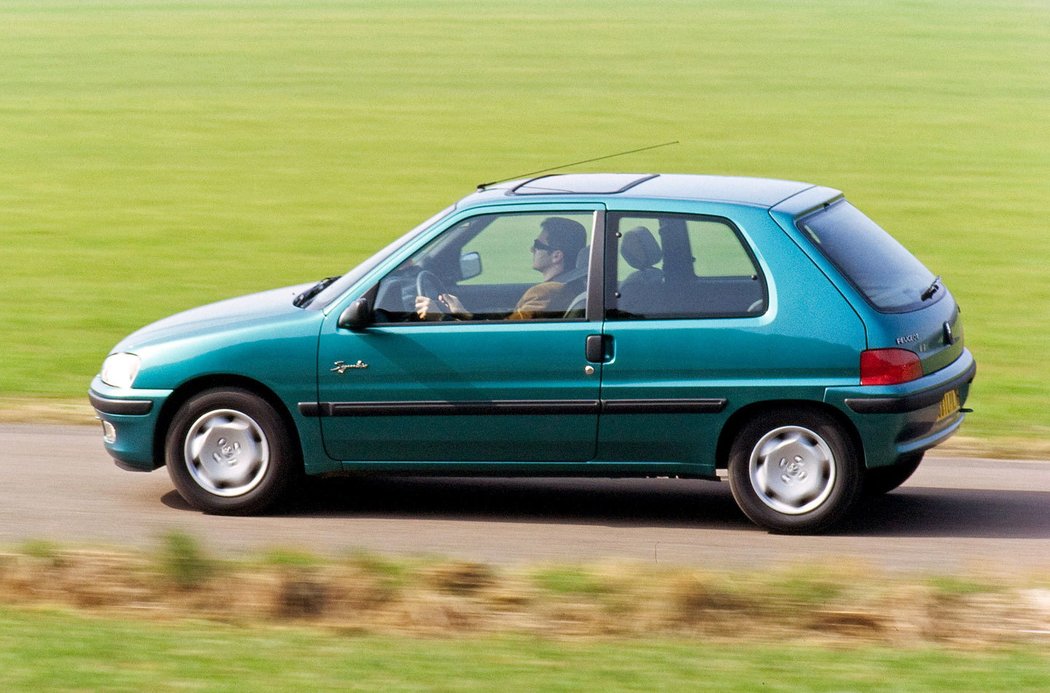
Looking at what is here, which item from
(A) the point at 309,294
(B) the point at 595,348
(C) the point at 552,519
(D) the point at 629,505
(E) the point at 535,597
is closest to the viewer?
(E) the point at 535,597

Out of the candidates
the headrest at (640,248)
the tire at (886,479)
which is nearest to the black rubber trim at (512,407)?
the headrest at (640,248)

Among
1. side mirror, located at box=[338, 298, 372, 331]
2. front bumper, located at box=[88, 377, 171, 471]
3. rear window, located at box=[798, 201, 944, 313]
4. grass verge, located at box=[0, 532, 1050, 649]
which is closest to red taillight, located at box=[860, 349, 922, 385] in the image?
rear window, located at box=[798, 201, 944, 313]

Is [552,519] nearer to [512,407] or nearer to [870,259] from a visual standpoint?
[512,407]

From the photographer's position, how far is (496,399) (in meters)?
7.73

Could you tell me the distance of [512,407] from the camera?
7723mm

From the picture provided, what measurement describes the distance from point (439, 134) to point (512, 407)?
2123cm

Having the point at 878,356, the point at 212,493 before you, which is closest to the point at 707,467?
the point at 878,356

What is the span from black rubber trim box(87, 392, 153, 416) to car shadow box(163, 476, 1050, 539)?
620 millimetres

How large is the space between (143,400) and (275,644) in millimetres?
2744

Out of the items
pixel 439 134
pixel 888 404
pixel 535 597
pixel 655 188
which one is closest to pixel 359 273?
pixel 655 188

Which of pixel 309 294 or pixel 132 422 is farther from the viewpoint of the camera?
pixel 309 294

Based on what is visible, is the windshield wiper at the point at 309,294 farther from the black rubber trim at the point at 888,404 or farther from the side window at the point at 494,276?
the black rubber trim at the point at 888,404

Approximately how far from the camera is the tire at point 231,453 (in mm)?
7965

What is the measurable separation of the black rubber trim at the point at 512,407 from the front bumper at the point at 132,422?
771mm
